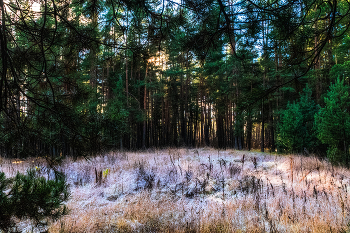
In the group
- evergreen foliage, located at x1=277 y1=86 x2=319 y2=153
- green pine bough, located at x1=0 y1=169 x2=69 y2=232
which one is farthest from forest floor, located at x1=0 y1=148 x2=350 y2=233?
evergreen foliage, located at x1=277 y1=86 x2=319 y2=153

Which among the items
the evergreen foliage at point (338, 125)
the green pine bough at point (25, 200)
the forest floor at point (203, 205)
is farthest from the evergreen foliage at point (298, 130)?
the green pine bough at point (25, 200)

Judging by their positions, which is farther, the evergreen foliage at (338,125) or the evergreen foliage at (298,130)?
the evergreen foliage at (298,130)

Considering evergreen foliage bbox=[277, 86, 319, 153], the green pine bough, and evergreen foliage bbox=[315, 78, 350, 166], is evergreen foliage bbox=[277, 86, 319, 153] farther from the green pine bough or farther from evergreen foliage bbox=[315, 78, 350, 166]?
the green pine bough

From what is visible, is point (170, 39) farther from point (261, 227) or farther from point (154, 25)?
point (261, 227)

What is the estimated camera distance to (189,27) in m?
2.99

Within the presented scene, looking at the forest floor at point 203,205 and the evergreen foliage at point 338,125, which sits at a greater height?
the evergreen foliage at point 338,125

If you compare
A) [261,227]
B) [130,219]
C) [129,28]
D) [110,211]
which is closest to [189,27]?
[129,28]

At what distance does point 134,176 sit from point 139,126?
521 inches

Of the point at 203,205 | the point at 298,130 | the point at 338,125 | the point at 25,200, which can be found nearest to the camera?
the point at 25,200

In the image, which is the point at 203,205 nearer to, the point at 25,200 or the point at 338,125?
the point at 25,200

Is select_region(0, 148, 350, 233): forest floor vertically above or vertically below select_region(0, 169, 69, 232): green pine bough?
below

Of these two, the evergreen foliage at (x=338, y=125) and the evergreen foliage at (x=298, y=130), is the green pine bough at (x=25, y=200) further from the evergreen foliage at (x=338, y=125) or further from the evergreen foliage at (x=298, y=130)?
the evergreen foliage at (x=298, y=130)

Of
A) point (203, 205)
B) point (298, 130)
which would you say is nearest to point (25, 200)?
point (203, 205)

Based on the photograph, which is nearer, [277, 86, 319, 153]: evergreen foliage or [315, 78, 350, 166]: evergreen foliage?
[315, 78, 350, 166]: evergreen foliage
